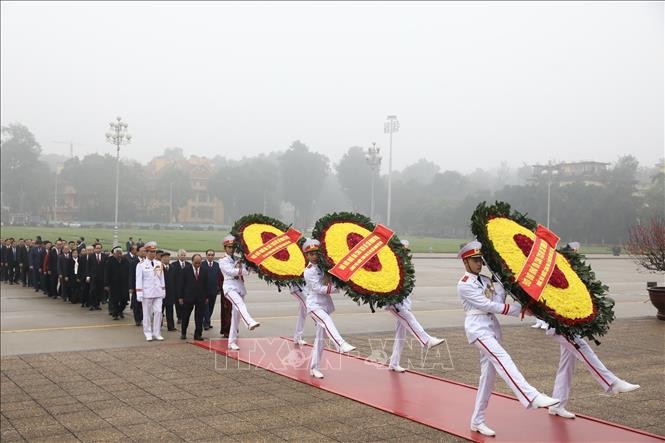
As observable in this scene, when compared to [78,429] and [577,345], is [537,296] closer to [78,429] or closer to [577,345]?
[577,345]

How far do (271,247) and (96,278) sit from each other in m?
7.20

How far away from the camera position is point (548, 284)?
677 cm

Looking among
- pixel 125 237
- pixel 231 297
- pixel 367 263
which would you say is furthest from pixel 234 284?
pixel 125 237

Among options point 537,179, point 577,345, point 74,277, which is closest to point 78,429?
point 577,345

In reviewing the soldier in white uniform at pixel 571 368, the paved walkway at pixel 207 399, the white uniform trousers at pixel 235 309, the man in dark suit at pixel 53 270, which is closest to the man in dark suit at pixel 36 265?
the man in dark suit at pixel 53 270

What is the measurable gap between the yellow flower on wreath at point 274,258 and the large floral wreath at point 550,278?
15.5ft

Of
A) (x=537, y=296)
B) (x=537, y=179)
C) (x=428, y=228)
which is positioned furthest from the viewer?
(x=428, y=228)

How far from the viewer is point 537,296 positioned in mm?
6371

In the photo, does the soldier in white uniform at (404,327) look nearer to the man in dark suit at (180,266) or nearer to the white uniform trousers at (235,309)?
the white uniform trousers at (235,309)

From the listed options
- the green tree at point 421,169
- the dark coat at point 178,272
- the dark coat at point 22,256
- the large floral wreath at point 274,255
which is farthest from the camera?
the green tree at point 421,169

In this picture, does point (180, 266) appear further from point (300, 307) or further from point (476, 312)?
point (476, 312)

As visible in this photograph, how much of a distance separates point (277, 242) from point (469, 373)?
152 inches

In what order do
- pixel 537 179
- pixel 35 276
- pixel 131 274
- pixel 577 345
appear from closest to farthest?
pixel 577 345 < pixel 131 274 < pixel 35 276 < pixel 537 179

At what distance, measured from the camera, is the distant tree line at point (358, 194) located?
65062mm
